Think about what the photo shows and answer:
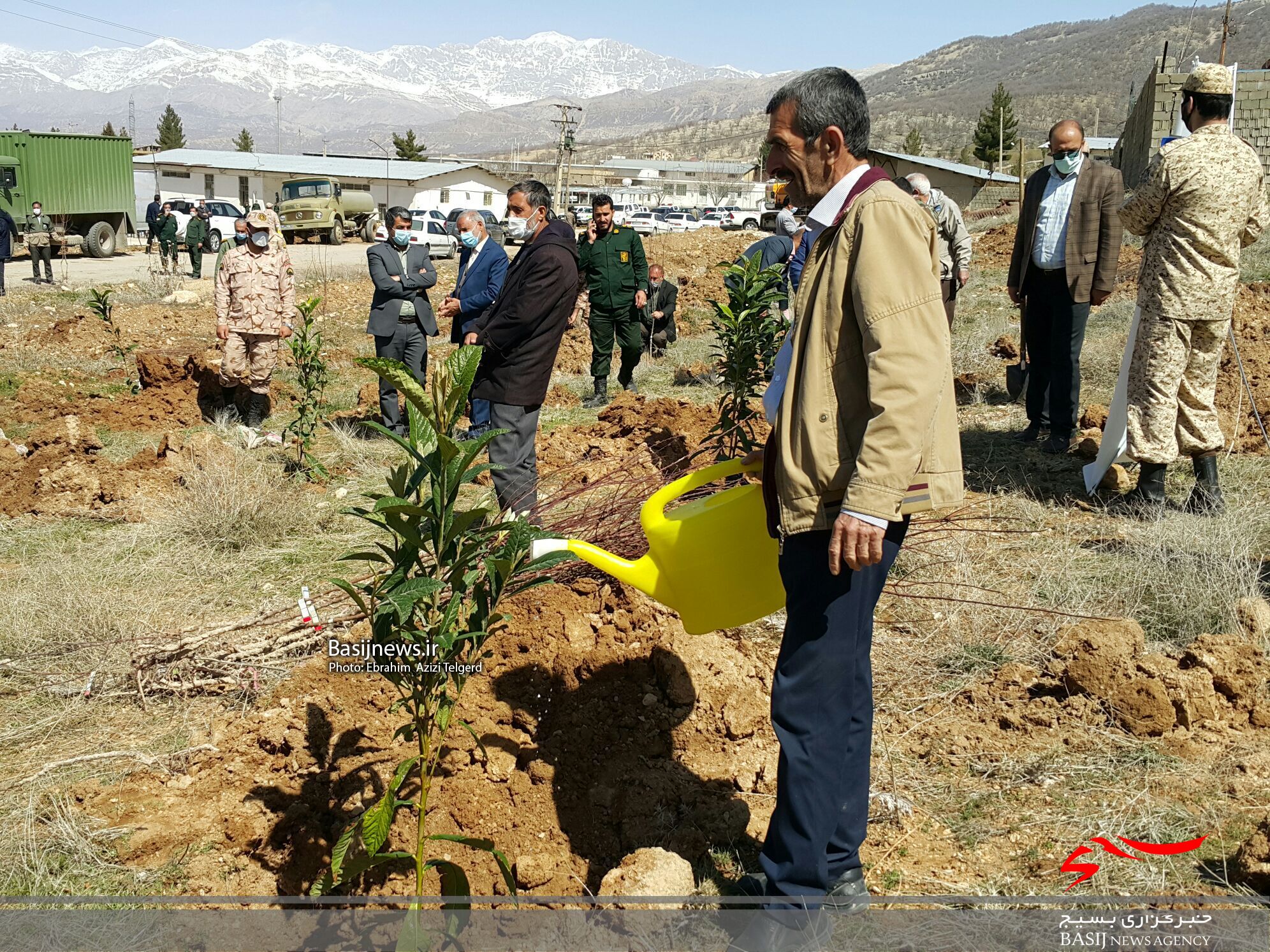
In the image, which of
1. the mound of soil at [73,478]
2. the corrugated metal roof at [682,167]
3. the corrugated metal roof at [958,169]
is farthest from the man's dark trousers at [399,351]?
the corrugated metal roof at [682,167]

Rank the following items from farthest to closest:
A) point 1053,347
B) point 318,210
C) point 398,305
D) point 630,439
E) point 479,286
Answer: point 318,210, point 398,305, point 630,439, point 479,286, point 1053,347

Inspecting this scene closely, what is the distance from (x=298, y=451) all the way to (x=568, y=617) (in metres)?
4.52

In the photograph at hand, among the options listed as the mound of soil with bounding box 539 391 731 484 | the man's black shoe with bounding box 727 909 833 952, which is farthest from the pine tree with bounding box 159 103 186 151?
the man's black shoe with bounding box 727 909 833 952

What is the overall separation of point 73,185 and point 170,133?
63300 mm

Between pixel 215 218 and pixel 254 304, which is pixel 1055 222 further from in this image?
pixel 215 218

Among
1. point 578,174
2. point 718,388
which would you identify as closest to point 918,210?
point 718,388

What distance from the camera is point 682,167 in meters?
117

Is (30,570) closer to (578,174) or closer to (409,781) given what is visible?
(409,781)

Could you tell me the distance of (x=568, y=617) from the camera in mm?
3881

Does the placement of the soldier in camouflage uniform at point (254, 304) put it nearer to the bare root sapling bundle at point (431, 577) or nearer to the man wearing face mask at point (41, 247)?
the bare root sapling bundle at point (431, 577)

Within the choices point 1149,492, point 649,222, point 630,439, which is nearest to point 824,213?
point 1149,492

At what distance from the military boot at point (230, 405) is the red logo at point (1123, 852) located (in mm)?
7915

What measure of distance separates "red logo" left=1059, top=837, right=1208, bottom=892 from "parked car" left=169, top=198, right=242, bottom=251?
31164 millimetres

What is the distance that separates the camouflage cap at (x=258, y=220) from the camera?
8203 mm
